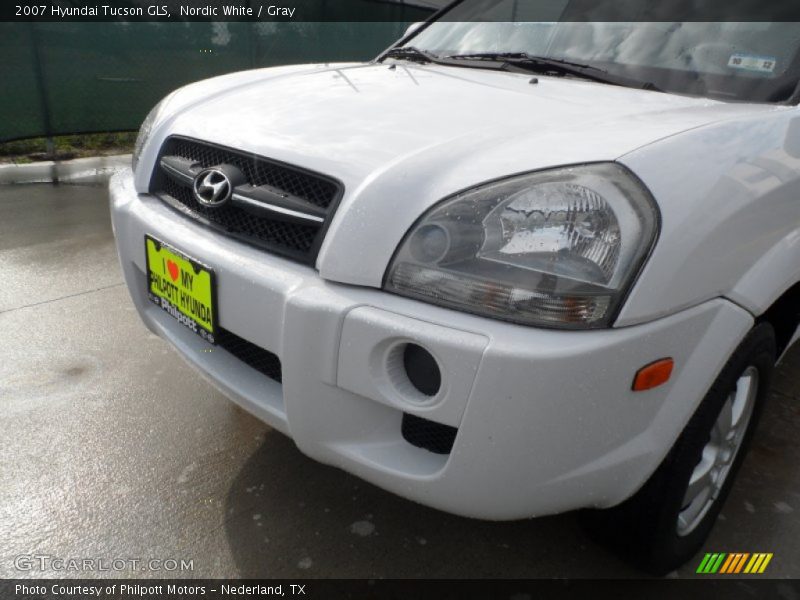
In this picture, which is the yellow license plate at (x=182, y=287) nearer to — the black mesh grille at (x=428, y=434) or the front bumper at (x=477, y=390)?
the front bumper at (x=477, y=390)

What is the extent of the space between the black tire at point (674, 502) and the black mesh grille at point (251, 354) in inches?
33.8

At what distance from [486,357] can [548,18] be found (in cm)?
167

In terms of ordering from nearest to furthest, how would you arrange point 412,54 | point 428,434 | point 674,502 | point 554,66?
point 428,434, point 674,502, point 554,66, point 412,54

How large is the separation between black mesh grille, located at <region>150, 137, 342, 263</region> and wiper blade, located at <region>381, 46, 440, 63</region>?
39.4 inches

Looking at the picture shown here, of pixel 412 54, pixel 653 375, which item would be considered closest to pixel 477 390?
pixel 653 375

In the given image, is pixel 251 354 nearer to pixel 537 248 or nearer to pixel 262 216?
A: pixel 262 216

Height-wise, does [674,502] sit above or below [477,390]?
below

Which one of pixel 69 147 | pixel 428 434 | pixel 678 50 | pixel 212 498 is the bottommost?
pixel 69 147

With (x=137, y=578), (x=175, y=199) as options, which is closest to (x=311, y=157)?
(x=175, y=199)

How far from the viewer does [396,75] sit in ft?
6.77

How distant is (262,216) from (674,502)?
1137 millimetres

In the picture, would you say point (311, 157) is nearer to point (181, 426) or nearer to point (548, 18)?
point (181, 426)

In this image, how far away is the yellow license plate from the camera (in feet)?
4.93

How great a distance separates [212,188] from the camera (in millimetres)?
1577
